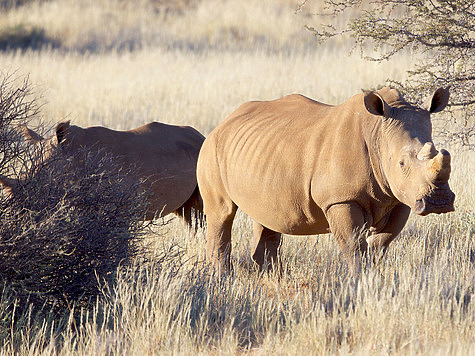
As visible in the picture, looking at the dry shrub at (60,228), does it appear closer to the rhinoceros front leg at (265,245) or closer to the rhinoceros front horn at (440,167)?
the rhinoceros front leg at (265,245)

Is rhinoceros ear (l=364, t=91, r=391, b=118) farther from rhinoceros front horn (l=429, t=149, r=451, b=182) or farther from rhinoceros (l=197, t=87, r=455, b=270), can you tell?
rhinoceros front horn (l=429, t=149, r=451, b=182)

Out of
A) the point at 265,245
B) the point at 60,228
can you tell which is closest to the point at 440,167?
the point at 60,228

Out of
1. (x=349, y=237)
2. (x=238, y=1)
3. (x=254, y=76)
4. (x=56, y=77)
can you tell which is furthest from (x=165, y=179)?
(x=238, y=1)

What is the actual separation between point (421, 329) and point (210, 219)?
2.57 m

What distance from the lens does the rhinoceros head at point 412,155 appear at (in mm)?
4543

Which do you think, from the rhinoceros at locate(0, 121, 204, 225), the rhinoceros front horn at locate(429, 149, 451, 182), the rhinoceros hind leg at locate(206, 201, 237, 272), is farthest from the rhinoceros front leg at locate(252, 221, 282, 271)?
the rhinoceros front horn at locate(429, 149, 451, 182)

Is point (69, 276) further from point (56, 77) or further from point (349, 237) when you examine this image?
point (56, 77)

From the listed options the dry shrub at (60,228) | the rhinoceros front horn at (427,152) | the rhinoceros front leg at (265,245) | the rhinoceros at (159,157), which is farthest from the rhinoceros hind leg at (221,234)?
the rhinoceros front horn at (427,152)

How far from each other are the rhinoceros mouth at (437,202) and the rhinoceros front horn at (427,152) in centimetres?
22

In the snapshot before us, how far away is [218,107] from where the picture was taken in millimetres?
16141

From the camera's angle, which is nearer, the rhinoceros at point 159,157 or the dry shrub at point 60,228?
the dry shrub at point 60,228

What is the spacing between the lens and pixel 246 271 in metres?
6.46

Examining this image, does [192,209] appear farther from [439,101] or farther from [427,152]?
[427,152]

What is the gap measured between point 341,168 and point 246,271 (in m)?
1.69
